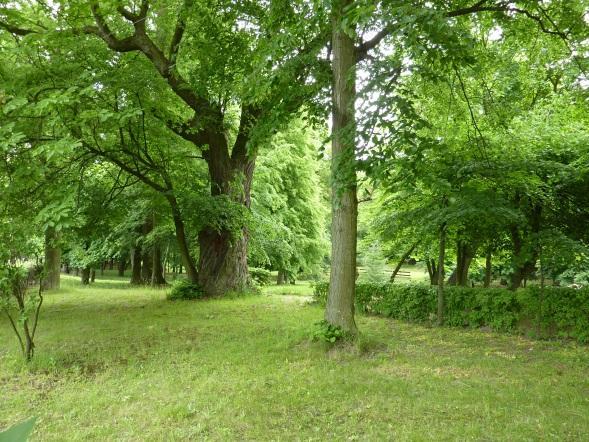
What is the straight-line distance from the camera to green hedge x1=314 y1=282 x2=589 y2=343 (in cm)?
817

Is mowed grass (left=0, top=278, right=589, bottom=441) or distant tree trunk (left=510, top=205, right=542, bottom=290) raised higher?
distant tree trunk (left=510, top=205, right=542, bottom=290)

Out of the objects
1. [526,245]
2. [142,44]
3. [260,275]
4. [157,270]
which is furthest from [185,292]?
[526,245]

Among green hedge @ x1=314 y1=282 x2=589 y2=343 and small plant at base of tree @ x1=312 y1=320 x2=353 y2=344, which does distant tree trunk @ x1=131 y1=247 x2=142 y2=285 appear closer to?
green hedge @ x1=314 y1=282 x2=589 y2=343

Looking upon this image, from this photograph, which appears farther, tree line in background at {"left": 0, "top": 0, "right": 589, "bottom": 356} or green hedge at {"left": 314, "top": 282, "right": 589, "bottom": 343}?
green hedge at {"left": 314, "top": 282, "right": 589, "bottom": 343}

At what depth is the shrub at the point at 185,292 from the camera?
1407 cm

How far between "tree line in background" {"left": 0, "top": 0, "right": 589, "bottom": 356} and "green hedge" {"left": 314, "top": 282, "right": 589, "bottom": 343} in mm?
628

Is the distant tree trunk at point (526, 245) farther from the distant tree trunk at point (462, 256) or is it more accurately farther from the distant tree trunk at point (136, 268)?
the distant tree trunk at point (136, 268)

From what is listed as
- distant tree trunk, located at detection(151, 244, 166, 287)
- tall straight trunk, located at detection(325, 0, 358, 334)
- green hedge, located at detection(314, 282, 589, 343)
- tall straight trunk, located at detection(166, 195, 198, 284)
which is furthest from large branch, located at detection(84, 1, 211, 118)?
distant tree trunk, located at detection(151, 244, 166, 287)

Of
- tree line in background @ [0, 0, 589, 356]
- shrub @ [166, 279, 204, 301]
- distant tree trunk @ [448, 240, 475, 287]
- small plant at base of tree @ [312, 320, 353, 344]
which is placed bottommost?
small plant at base of tree @ [312, 320, 353, 344]

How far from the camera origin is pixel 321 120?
9156 mm

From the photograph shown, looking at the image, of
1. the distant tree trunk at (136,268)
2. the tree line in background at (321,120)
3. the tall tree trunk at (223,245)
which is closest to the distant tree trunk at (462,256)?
the tree line in background at (321,120)

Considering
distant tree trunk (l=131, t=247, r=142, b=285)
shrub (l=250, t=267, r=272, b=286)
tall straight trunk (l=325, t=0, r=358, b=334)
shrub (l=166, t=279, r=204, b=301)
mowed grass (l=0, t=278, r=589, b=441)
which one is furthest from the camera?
distant tree trunk (l=131, t=247, r=142, b=285)

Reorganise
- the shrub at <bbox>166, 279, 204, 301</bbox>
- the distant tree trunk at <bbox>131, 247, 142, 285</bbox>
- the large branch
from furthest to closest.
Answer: the distant tree trunk at <bbox>131, 247, 142, 285</bbox> → the shrub at <bbox>166, 279, 204, 301</bbox> → the large branch

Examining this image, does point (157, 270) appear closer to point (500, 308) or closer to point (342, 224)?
point (342, 224)
